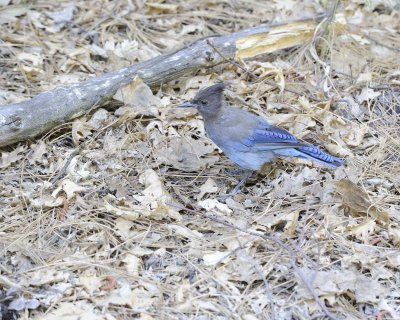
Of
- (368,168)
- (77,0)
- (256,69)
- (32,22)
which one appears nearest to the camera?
(368,168)

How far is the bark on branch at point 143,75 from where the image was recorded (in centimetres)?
501

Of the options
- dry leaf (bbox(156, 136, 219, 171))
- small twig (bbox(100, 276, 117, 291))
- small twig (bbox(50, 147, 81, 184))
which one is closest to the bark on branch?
small twig (bbox(50, 147, 81, 184))

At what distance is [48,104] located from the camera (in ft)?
16.9

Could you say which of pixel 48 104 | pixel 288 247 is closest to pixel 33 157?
pixel 48 104

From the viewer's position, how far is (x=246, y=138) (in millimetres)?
4895

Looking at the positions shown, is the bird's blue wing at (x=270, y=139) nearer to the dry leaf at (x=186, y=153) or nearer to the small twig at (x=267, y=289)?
the dry leaf at (x=186, y=153)

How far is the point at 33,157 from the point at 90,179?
54cm

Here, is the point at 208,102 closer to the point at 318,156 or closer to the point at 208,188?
the point at 208,188

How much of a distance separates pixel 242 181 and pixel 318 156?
1.90 feet

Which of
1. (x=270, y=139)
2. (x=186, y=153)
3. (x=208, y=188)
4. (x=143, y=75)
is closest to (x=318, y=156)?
(x=270, y=139)

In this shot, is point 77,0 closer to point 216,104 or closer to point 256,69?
point 256,69

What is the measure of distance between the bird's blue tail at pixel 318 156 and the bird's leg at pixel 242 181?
0.44 m

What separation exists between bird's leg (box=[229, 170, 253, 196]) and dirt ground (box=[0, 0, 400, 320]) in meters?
0.06

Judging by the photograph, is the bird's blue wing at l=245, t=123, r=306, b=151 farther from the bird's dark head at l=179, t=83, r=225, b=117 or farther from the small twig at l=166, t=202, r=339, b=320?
the small twig at l=166, t=202, r=339, b=320
